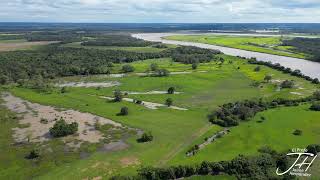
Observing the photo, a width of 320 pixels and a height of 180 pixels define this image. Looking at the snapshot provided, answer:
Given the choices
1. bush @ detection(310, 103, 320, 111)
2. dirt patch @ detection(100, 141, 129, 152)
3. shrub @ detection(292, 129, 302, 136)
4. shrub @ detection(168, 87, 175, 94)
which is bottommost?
dirt patch @ detection(100, 141, 129, 152)

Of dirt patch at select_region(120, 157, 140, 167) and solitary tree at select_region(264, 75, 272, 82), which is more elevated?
solitary tree at select_region(264, 75, 272, 82)

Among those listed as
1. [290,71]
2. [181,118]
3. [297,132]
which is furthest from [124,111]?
[290,71]

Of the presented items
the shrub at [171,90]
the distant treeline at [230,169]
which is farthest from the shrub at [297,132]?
the shrub at [171,90]

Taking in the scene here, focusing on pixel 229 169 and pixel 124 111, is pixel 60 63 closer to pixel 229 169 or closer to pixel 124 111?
pixel 124 111

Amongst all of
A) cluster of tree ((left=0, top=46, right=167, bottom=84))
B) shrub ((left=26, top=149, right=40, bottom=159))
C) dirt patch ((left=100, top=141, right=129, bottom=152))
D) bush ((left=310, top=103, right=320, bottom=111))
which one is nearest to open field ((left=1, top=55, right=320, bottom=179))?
dirt patch ((left=100, top=141, right=129, bottom=152))

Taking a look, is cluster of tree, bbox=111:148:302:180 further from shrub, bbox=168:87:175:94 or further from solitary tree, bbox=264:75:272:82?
solitary tree, bbox=264:75:272:82

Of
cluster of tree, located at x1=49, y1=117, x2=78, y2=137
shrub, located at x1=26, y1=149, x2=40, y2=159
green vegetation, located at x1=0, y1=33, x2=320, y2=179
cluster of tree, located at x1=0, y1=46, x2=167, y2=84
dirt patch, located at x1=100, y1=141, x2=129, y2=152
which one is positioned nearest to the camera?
green vegetation, located at x1=0, y1=33, x2=320, y2=179
